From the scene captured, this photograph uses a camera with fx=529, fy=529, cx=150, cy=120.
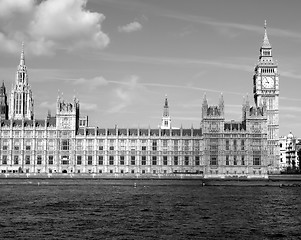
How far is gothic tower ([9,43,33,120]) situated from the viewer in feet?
601

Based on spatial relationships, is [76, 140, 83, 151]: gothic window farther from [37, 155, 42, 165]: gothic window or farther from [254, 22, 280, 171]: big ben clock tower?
[254, 22, 280, 171]: big ben clock tower

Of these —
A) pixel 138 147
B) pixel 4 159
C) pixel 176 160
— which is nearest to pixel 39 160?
pixel 4 159

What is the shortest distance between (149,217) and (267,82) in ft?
405

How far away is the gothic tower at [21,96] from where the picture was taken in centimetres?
18332

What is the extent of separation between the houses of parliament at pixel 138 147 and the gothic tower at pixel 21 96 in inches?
1145

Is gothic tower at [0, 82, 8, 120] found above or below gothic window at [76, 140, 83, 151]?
above

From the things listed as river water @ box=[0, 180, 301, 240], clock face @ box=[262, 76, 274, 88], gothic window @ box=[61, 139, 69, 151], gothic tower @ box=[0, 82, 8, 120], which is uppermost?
clock face @ box=[262, 76, 274, 88]

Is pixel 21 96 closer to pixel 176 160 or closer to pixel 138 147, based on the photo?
pixel 138 147

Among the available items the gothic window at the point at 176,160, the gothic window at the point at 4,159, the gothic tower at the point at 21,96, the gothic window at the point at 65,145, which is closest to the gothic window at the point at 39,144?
the gothic window at the point at 65,145

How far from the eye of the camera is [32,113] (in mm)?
188625

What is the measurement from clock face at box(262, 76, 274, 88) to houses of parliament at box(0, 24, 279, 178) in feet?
73.2

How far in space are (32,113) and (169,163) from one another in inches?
2496

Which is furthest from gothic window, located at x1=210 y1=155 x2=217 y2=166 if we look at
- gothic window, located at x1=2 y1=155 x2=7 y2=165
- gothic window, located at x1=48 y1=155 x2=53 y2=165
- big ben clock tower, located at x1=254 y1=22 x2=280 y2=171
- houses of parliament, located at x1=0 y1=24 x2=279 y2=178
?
gothic window, located at x1=2 y1=155 x2=7 y2=165

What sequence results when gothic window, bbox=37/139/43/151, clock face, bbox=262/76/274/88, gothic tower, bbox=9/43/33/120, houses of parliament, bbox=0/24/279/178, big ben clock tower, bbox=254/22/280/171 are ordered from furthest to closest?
gothic tower, bbox=9/43/33/120
clock face, bbox=262/76/274/88
big ben clock tower, bbox=254/22/280/171
gothic window, bbox=37/139/43/151
houses of parliament, bbox=0/24/279/178
